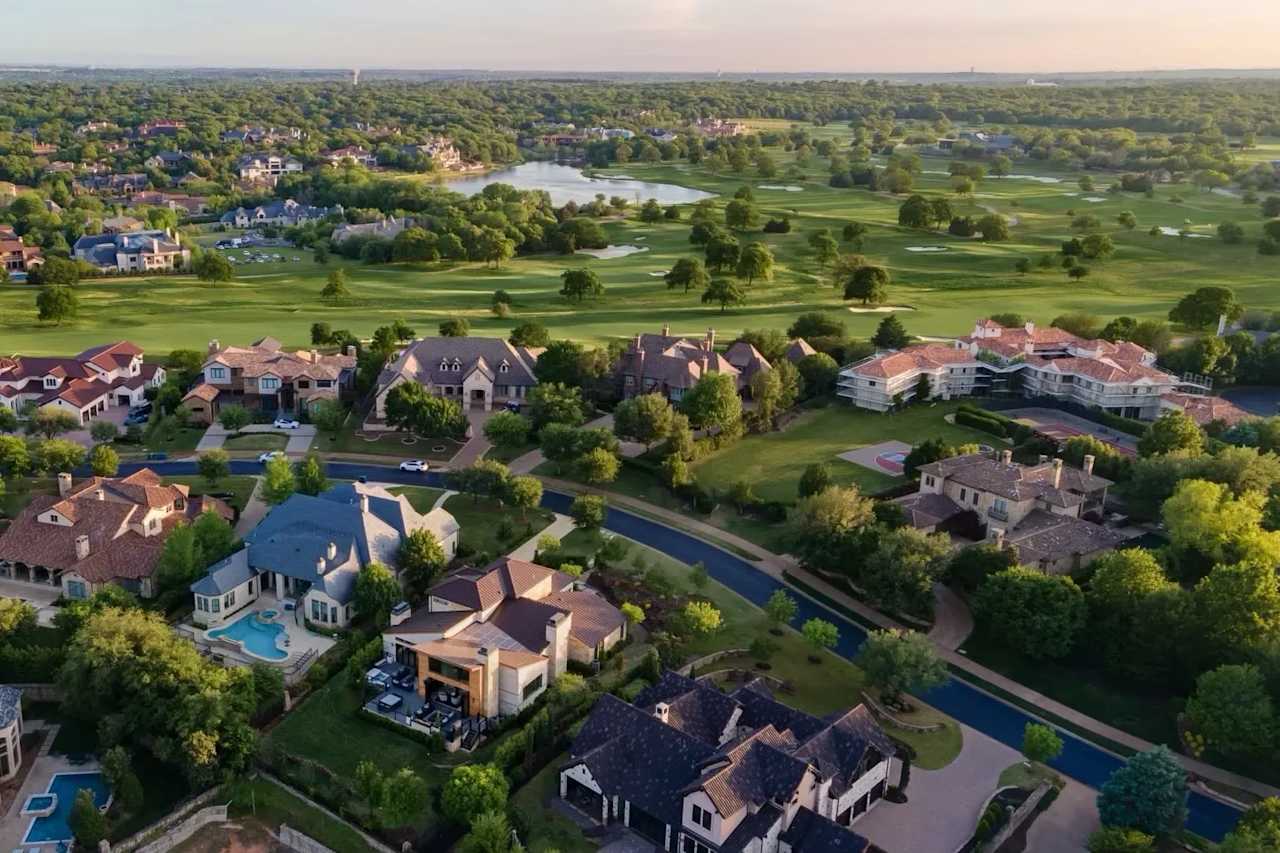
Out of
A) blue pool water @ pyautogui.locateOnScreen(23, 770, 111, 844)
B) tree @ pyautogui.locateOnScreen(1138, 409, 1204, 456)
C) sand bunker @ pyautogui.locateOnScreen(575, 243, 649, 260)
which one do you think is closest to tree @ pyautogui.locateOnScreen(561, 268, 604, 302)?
sand bunker @ pyautogui.locateOnScreen(575, 243, 649, 260)

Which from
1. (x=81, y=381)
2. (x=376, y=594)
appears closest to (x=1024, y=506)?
(x=376, y=594)

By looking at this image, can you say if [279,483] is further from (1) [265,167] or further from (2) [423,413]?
(1) [265,167]

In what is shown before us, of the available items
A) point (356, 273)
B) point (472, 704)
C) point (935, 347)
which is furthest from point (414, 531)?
point (356, 273)

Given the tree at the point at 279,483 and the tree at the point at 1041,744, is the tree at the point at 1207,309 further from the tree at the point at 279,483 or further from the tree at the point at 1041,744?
the tree at the point at 279,483

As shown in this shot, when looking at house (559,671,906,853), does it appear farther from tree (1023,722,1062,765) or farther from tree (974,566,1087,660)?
tree (974,566,1087,660)

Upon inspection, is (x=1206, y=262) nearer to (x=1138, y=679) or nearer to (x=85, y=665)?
(x=1138, y=679)

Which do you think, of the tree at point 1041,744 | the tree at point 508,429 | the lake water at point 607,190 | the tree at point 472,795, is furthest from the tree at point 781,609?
the lake water at point 607,190
